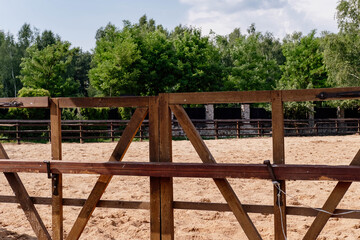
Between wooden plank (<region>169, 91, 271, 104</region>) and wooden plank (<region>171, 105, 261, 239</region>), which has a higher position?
wooden plank (<region>169, 91, 271, 104</region>)

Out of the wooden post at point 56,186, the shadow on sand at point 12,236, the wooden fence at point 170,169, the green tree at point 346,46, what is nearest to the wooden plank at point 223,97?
the wooden fence at point 170,169

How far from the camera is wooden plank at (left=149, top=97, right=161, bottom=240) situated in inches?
136

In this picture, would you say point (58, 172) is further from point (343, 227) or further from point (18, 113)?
point (18, 113)

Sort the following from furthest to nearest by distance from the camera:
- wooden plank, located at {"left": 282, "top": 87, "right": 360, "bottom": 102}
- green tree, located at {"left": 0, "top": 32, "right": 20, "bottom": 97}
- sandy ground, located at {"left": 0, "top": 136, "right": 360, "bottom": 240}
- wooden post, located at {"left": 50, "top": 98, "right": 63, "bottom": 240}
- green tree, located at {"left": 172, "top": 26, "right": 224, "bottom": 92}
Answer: green tree, located at {"left": 0, "top": 32, "right": 20, "bottom": 97} < green tree, located at {"left": 172, "top": 26, "right": 224, "bottom": 92} < sandy ground, located at {"left": 0, "top": 136, "right": 360, "bottom": 240} < wooden post, located at {"left": 50, "top": 98, "right": 63, "bottom": 240} < wooden plank, located at {"left": 282, "top": 87, "right": 360, "bottom": 102}

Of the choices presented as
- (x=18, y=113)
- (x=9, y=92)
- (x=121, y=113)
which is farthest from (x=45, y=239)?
(x=9, y=92)

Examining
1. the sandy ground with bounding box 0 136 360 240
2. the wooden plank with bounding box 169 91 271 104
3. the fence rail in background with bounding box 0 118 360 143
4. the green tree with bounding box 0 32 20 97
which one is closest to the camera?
the wooden plank with bounding box 169 91 271 104

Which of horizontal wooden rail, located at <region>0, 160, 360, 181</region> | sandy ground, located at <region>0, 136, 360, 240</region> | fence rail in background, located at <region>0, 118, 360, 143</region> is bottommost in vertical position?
sandy ground, located at <region>0, 136, 360, 240</region>

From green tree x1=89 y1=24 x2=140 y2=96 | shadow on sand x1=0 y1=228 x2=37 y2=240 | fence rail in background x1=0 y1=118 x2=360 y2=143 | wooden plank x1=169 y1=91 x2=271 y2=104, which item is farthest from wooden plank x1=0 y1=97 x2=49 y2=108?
green tree x1=89 y1=24 x2=140 y2=96

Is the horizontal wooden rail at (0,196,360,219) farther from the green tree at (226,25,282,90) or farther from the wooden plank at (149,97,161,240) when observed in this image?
the green tree at (226,25,282,90)

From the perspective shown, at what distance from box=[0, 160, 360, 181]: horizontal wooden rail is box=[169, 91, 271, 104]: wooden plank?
558 millimetres

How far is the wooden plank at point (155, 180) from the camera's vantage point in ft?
11.3

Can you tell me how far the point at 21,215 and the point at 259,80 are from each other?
3297cm

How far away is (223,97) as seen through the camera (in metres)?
3.29

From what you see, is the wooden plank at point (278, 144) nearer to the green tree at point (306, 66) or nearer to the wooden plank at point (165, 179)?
the wooden plank at point (165, 179)
